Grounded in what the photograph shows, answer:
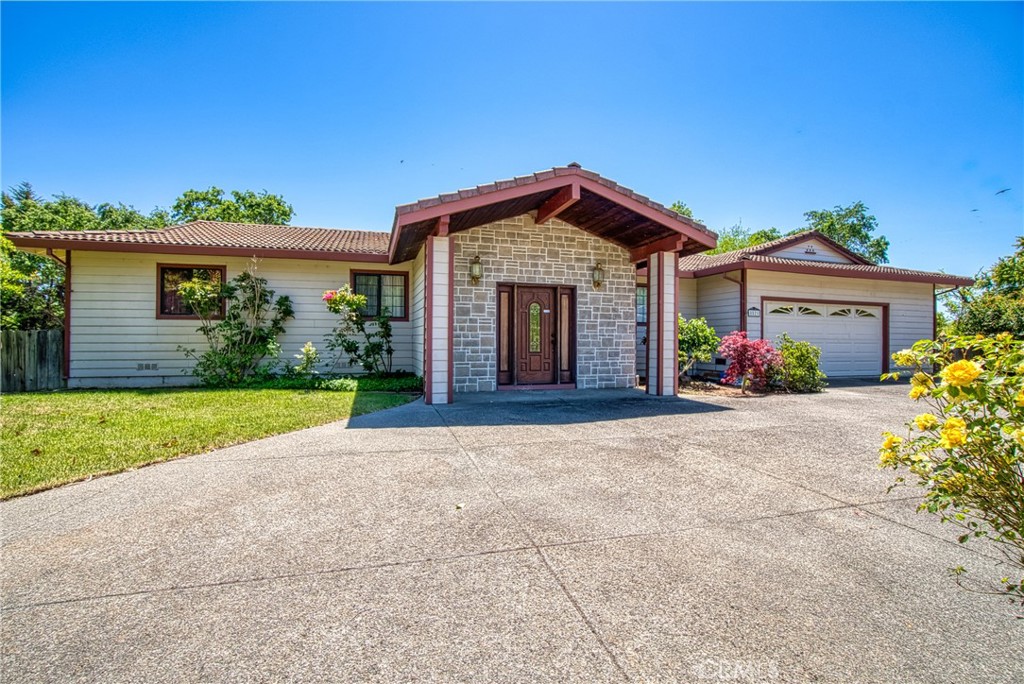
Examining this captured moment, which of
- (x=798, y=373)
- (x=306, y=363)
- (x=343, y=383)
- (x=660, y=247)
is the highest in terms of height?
(x=660, y=247)

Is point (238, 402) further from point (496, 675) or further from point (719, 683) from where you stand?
point (719, 683)

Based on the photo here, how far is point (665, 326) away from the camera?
848cm

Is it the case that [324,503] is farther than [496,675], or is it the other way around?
[324,503]

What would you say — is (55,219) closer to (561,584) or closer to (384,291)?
(384,291)

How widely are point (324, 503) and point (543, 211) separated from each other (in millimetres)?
6582

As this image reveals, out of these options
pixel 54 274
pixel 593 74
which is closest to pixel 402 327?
pixel 593 74

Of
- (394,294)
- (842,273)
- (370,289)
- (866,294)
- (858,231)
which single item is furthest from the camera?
(858,231)

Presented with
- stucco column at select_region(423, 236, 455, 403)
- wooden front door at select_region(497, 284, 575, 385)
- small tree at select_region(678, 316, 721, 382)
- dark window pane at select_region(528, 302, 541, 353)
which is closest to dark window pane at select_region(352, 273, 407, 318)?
wooden front door at select_region(497, 284, 575, 385)

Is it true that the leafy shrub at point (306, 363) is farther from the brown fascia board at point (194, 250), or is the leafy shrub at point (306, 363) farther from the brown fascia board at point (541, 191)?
the brown fascia board at point (541, 191)

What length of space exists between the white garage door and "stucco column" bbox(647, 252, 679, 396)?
4.77 meters

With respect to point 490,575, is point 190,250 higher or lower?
higher

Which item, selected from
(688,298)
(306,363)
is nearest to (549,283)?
(306,363)

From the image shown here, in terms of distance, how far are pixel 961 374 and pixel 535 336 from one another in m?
7.79

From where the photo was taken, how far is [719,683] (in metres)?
1.52
